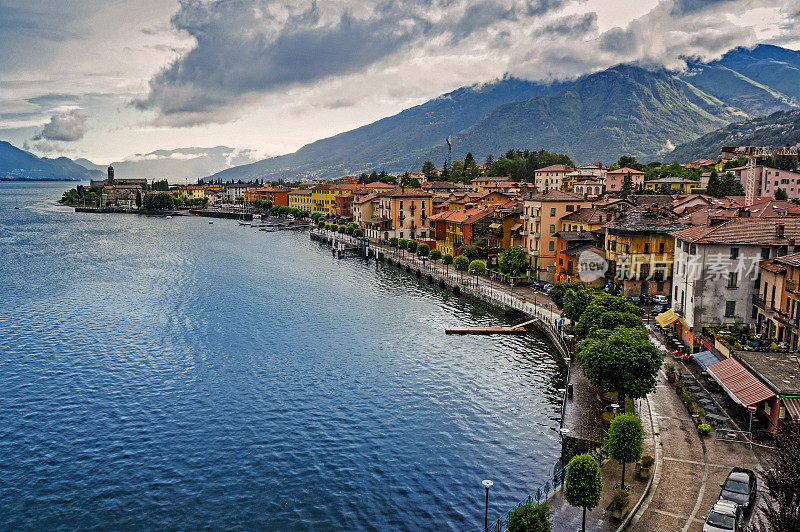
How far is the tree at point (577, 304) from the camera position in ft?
166

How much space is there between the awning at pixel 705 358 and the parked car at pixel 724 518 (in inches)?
651

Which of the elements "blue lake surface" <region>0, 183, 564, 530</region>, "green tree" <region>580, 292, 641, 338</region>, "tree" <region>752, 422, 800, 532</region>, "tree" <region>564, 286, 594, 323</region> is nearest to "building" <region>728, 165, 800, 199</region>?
"blue lake surface" <region>0, 183, 564, 530</region>

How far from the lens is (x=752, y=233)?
4188 centimetres

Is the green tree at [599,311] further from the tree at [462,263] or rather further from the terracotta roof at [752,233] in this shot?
the tree at [462,263]

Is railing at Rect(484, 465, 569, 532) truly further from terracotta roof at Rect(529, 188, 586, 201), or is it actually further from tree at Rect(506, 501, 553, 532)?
terracotta roof at Rect(529, 188, 586, 201)

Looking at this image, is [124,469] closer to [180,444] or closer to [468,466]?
[180,444]

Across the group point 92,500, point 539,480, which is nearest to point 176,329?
point 92,500

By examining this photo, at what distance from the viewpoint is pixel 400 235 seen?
413ft

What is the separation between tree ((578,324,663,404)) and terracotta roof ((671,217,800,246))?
12494 mm

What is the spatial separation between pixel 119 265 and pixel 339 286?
4480 cm

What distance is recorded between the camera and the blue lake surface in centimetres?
2747

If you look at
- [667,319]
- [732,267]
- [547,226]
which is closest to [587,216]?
[547,226]

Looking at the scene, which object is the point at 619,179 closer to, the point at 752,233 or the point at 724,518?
the point at 752,233

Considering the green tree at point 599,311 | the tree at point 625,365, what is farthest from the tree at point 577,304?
the tree at point 625,365
